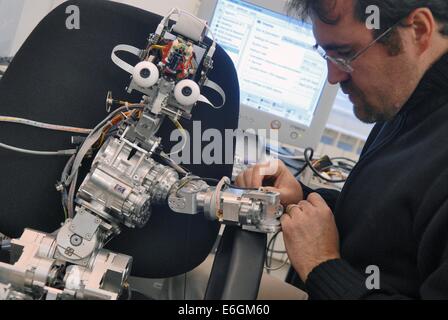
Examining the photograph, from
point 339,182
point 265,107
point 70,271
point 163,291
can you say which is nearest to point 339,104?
point 265,107

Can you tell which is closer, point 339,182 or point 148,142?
point 148,142

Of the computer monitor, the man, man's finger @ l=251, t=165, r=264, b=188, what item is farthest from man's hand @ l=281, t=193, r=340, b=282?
the computer monitor

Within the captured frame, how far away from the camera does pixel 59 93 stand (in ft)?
3.00

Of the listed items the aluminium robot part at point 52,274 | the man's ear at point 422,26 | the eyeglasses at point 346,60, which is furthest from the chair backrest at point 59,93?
the man's ear at point 422,26

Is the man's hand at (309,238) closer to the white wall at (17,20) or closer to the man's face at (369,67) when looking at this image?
the man's face at (369,67)

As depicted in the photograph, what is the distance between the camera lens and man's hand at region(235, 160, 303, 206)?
3.44 feet

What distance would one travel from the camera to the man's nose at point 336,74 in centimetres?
104

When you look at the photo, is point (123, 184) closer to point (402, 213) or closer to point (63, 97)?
point (63, 97)

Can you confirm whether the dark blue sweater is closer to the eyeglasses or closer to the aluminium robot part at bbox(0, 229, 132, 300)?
the eyeglasses

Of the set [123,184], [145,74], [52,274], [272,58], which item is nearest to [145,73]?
[145,74]

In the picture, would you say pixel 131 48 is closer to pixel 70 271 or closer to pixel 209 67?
pixel 209 67

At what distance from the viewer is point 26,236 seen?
815 mm

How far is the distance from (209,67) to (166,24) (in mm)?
109

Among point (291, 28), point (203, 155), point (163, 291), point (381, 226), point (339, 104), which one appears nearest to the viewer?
point (381, 226)
